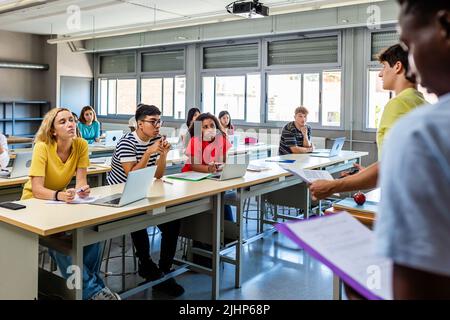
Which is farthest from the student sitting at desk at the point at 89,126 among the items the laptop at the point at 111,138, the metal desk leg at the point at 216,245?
the metal desk leg at the point at 216,245

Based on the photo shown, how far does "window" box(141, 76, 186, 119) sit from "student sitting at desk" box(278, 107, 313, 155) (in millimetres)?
3803

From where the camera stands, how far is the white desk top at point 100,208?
6.68 feet

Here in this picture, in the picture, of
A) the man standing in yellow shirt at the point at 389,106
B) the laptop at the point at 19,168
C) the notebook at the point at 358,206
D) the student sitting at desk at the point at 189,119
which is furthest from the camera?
the student sitting at desk at the point at 189,119

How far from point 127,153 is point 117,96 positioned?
7.47 metres

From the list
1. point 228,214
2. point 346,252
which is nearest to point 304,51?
point 228,214

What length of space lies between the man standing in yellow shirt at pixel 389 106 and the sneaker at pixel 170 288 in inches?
62.5

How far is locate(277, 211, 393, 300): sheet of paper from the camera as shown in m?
0.83

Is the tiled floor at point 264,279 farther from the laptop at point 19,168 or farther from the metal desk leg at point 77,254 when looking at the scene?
the laptop at point 19,168

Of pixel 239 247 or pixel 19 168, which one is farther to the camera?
pixel 19 168

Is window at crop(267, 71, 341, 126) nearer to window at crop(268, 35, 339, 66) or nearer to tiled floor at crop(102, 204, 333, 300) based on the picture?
window at crop(268, 35, 339, 66)

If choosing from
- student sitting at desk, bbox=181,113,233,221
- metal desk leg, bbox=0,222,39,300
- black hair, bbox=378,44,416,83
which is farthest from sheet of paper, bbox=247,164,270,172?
metal desk leg, bbox=0,222,39,300

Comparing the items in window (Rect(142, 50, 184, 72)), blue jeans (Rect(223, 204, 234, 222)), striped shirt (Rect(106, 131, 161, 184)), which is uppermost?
window (Rect(142, 50, 184, 72))

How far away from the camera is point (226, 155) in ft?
13.1

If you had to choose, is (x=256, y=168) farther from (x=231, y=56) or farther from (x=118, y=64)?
(x=118, y=64)
